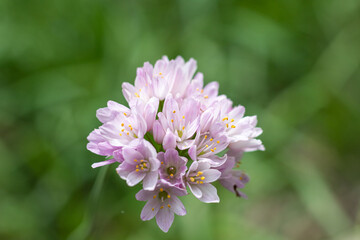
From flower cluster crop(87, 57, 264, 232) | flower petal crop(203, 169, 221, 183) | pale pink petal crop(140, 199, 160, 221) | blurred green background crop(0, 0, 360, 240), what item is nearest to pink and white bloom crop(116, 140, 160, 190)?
flower cluster crop(87, 57, 264, 232)

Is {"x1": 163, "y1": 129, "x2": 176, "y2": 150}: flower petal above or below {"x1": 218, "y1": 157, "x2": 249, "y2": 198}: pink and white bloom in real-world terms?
above

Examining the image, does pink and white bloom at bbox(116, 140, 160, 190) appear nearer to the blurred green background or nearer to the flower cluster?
the flower cluster

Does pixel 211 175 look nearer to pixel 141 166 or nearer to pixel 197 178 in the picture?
pixel 197 178

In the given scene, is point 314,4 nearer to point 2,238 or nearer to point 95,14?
point 95,14

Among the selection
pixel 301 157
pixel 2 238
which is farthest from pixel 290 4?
pixel 2 238

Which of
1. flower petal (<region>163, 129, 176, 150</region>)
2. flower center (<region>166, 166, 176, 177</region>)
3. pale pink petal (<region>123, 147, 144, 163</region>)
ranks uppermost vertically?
flower petal (<region>163, 129, 176, 150</region>)

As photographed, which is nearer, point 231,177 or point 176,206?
point 176,206

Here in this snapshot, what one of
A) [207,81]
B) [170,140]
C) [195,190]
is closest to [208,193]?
[195,190]
